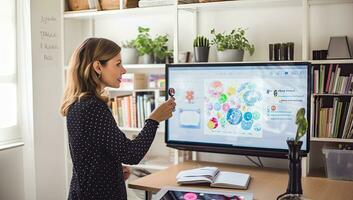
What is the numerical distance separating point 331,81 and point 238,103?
549 millimetres

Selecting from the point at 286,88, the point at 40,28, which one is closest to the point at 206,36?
the point at 286,88

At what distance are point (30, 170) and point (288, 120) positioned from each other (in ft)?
6.15

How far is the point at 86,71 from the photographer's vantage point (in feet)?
6.40

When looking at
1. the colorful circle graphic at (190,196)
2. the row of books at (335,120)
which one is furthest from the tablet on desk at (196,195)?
the row of books at (335,120)

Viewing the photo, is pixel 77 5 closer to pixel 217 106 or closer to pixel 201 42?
pixel 201 42

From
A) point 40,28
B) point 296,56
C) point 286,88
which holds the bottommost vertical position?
point 286,88

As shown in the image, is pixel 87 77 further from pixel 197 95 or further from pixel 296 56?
pixel 296 56

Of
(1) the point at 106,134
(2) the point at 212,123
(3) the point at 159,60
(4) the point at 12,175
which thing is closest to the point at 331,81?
(2) the point at 212,123

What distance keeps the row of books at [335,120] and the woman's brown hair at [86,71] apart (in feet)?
4.24

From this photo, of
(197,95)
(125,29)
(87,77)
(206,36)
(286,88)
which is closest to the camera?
(87,77)

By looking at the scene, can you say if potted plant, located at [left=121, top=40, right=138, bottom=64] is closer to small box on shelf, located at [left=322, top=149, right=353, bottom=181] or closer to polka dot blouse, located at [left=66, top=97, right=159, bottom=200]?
polka dot blouse, located at [left=66, top=97, right=159, bottom=200]

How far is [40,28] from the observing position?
3260 mm

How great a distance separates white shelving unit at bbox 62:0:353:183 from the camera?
2.74 metres

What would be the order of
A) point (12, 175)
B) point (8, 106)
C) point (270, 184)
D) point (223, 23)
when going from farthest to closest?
point (12, 175), point (8, 106), point (223, 23), point (270, 184)
